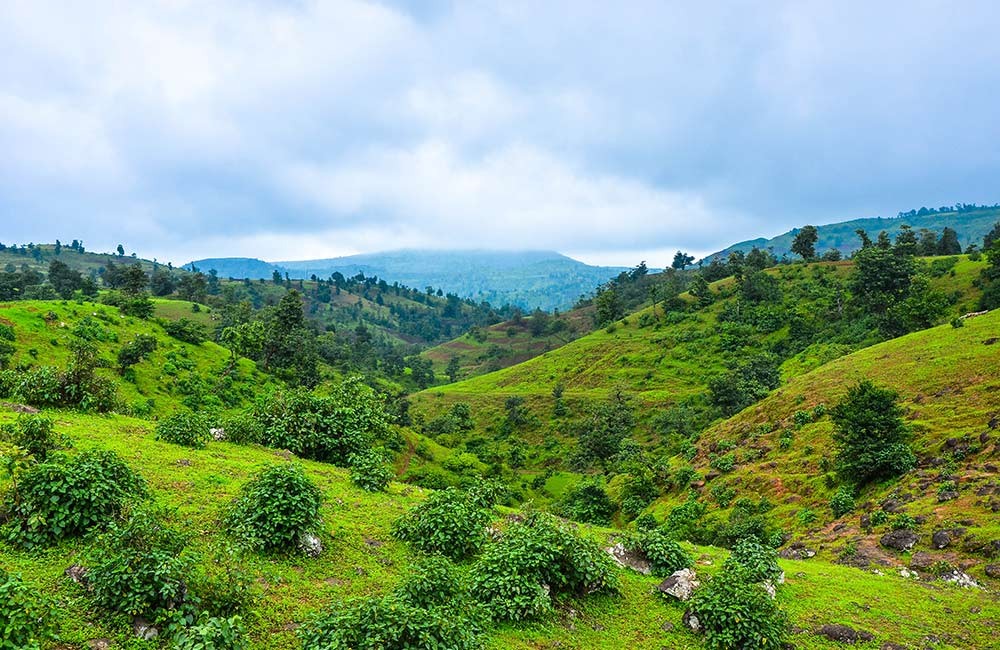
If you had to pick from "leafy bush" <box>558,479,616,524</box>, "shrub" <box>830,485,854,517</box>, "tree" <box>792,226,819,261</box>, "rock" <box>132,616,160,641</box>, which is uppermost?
"tree" <box>792,226,819,261</box>

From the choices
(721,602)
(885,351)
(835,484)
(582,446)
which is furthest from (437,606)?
(582,446)

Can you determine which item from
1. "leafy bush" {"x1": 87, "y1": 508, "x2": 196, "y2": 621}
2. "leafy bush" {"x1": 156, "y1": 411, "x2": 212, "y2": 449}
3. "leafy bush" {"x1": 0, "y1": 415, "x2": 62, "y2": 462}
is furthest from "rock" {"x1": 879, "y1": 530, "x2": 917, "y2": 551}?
"leafy bush" {"x1": 0, "y1": 415, "x2": 62, "y2": 462}

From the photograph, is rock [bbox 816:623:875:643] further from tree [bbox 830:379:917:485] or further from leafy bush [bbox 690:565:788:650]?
tree [bbox 830:379:917:485]

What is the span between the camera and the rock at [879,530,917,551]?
66.2 feet

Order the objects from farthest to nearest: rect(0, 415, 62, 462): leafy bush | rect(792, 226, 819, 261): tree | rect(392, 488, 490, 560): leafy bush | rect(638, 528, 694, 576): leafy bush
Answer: rect(792, 226, 819, 261): tree, rect(638, 528, 694, 576): leafy bush, rect(392, 488, 490, 560): leafy bush, rect(0, 415, 62, 462): leafy bush

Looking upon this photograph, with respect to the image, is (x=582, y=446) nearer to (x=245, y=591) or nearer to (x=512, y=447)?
(x=512, y=447)

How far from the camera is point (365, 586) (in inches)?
452

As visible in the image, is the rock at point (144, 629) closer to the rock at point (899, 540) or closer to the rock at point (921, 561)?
the rock at point (921, 561)

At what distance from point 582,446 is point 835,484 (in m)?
43.8

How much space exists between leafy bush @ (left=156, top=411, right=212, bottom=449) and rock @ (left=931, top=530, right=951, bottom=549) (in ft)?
89.7

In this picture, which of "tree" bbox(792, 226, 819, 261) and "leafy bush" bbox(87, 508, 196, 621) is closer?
"leafy bush" bbox(87, 508, 196, 621)

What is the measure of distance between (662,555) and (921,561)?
36.5 feet

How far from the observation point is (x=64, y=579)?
9.38 m

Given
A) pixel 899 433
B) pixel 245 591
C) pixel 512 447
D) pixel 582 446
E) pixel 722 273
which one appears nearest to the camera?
pixel 245 591
